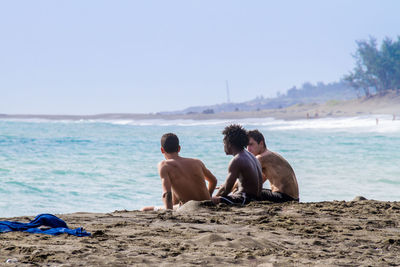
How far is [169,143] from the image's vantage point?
6152 mm

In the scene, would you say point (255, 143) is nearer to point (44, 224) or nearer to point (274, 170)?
point (274, 170)

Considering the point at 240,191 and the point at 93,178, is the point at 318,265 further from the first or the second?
the point at 93,178

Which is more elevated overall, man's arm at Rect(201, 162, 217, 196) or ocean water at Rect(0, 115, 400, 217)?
man's arm at Rect(201, 162, 217, 196)

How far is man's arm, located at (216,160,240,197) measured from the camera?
6.26 meters

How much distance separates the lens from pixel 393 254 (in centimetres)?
400

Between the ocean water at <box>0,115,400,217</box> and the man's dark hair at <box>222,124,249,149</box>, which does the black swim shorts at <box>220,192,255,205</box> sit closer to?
the man's dark hair at <box>222,124,249,149</box>

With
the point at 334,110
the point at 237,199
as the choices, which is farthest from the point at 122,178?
the point at 334,110

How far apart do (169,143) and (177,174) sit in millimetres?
409

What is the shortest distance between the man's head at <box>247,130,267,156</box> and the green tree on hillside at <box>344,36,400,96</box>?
72831mm

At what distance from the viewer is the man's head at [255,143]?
6832mm

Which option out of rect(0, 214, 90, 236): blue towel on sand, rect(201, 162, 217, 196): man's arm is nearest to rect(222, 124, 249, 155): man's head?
rect(201, 162, 217, 196): man's arm

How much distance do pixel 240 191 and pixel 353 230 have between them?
1.88 m

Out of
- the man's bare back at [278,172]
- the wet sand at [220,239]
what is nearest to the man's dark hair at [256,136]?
the man's bare back at [278,172]

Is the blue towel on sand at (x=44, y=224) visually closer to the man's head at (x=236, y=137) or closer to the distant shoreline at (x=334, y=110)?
the man's head at (x=236, y=137)
